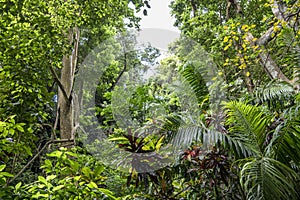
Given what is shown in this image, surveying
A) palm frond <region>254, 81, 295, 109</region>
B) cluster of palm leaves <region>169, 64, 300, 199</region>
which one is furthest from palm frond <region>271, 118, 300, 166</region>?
palm frond <region>254, 81, 295, 109</region>

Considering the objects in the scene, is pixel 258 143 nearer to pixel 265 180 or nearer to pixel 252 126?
pixel 252 126

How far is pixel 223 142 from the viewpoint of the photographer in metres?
2.44

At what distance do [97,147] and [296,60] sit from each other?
367cm

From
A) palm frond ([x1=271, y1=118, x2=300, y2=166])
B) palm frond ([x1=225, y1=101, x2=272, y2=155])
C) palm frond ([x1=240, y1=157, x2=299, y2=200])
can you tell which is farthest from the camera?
palm frond ([x1=225, y1=101, x2=272, y2=155])

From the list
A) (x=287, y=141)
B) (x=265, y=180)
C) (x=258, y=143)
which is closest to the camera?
(x=265, y=180)

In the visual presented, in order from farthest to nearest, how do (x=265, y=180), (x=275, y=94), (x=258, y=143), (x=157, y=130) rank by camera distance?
(x=275, y=94) < (x=157, y=130) < (x=258, y=143) < (x=265, y=180)

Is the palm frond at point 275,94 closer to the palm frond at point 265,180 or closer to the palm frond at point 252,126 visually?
the palm frond at point 252,126

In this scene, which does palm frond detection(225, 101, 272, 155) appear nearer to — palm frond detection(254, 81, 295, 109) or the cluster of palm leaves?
the cluster of palm leaves

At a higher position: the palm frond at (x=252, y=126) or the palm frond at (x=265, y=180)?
the palm frond at (x=252, y=126)

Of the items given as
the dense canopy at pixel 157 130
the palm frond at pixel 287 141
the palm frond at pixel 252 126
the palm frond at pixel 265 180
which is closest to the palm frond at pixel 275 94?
the dense canopy at pixel 157 130

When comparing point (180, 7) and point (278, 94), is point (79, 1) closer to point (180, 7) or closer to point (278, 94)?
point (278, 94)

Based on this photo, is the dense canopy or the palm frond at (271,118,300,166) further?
the palm frond at (271,118,300,166)

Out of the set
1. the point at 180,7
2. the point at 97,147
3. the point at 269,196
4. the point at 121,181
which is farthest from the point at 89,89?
the point at 269,196

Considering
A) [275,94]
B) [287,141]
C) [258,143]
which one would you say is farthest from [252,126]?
[275,94]
